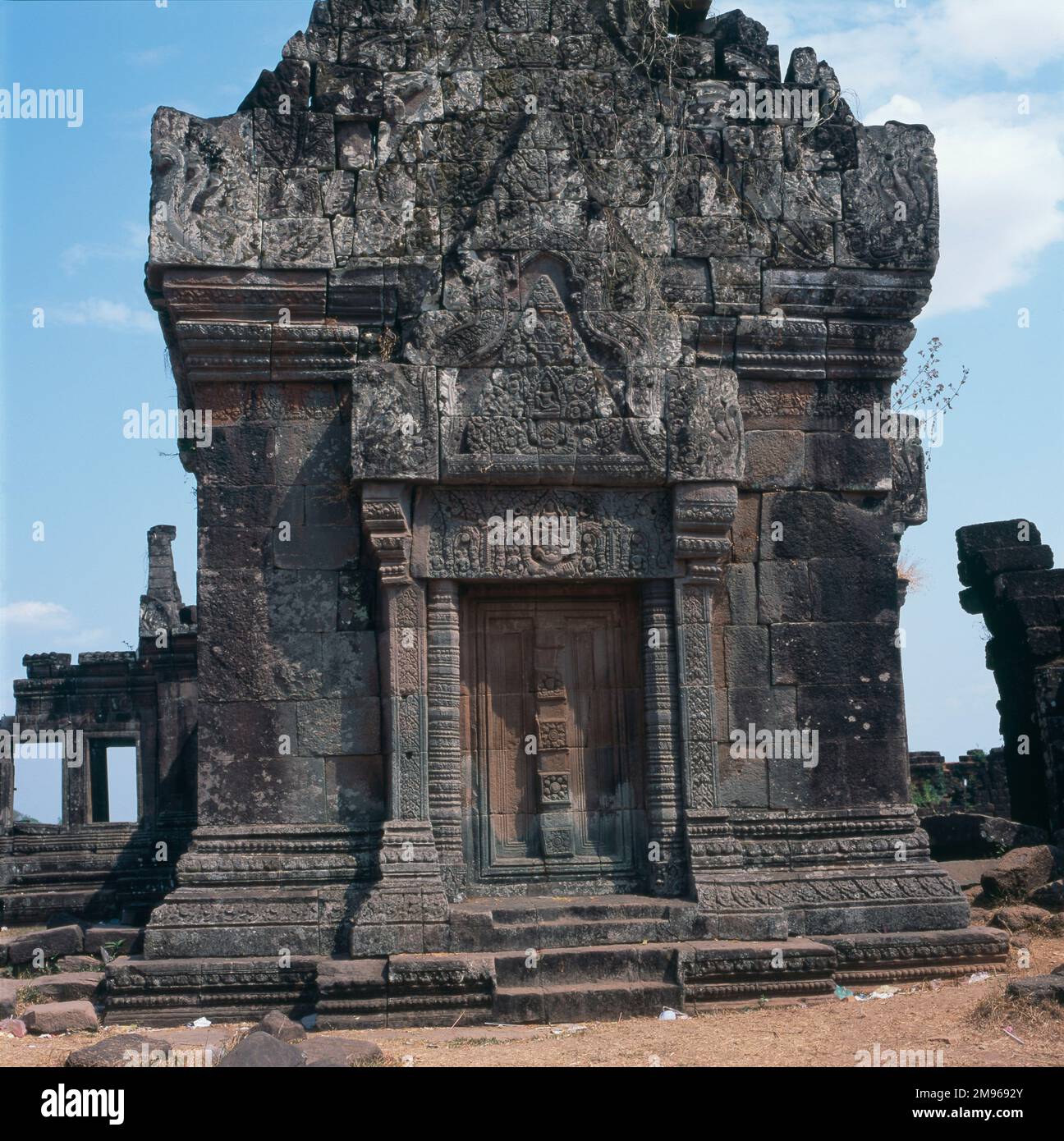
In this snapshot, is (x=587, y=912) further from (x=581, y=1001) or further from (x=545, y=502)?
(x=545, y=502)

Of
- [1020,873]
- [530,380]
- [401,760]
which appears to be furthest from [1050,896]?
[530,380]

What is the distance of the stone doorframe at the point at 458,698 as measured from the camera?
8727 mm

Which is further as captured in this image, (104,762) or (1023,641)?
(104,762)

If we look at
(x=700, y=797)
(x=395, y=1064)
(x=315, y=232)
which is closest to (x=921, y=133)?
(x=315, y=232)

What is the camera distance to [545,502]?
9156 millimetres

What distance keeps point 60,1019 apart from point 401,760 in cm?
253

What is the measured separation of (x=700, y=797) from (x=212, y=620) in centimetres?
345

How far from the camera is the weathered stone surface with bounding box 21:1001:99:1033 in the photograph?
317 inches

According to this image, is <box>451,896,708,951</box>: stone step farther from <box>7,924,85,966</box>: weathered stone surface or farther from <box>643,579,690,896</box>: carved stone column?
<box>7,924,85,966</box>: weathered stone surface

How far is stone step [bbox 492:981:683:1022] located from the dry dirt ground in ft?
0.26

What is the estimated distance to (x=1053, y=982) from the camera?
24.4 feet

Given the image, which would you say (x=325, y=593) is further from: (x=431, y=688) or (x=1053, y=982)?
(x=1053, y=982)

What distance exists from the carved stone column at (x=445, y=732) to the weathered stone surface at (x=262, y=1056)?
7.94 ft

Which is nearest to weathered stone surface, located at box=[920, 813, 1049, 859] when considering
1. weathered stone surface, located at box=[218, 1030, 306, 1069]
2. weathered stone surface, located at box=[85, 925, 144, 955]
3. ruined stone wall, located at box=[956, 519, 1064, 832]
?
ruined stone wall, located at box=[956, 519, 1064, 832]
